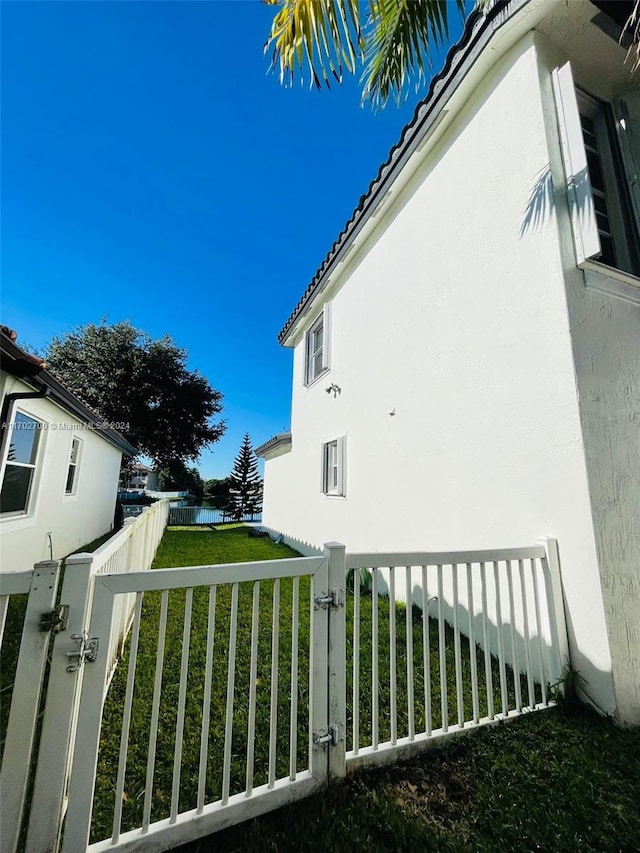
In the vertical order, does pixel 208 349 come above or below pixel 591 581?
above

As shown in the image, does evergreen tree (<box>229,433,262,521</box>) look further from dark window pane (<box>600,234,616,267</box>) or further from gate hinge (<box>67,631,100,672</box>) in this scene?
gate hinge (<box>67,631,100,672</box>)

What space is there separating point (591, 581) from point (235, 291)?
603 inches

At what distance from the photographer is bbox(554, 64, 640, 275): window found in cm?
324

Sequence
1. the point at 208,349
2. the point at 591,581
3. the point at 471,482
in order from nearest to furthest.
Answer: the point at 591,581 < the point at 471,482 < the point at 208,349

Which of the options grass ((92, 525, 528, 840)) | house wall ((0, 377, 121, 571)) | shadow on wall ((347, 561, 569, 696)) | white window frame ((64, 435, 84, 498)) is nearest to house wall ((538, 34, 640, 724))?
shadow on wall ((347, 561, 569, 696))

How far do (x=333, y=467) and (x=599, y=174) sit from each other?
6161 mm

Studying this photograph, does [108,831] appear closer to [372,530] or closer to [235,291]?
[372,530]

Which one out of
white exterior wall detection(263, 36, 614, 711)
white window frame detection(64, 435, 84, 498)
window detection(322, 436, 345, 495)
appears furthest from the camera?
white window frame detection(64, 435, 84, 498)

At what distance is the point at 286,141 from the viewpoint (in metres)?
7.35

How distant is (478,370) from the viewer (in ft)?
13.2

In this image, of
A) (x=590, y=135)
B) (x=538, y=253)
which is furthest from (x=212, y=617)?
(x=590, y=135)

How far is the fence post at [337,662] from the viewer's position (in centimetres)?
210

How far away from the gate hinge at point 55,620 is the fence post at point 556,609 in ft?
11.4

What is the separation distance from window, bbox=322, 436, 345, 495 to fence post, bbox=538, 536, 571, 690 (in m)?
4.34
